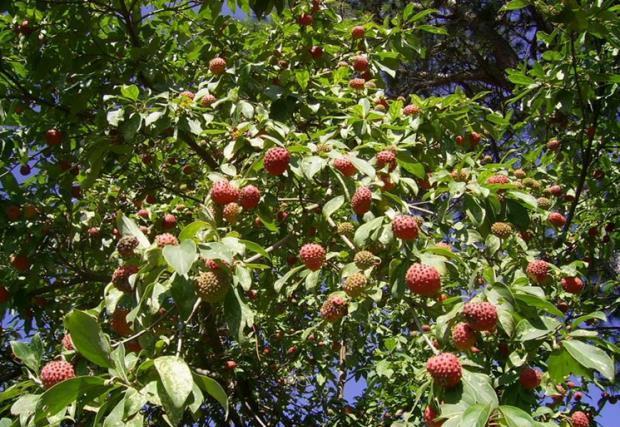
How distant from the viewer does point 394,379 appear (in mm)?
3867

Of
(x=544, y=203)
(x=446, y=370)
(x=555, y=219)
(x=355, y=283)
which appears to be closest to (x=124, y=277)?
(x=355, y=283)

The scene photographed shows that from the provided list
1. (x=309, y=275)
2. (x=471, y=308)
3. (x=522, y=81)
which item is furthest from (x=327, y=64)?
(x=471, y=308)

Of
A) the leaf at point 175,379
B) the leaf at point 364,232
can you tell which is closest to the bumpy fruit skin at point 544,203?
the leaf at point 364,232

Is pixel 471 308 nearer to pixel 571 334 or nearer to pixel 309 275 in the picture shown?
pixel 571 334

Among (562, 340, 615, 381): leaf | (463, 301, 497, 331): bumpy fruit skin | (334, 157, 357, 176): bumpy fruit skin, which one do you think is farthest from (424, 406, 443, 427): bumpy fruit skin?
(334, 157, 357, 176): bumpy fruit skin

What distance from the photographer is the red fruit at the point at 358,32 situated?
3797 mm

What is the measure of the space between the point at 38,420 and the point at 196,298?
0.53m

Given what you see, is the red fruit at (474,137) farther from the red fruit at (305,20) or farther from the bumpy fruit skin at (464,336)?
the bumpy fruit skin at (464,336)

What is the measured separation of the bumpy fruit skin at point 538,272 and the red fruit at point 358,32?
205 centimetres

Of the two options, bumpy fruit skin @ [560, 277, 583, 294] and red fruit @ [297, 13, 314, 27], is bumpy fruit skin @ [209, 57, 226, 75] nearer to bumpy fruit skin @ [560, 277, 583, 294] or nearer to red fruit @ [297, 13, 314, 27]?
red fruit @ [297, 13, 314, 27]

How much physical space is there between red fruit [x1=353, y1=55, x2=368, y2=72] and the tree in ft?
0.03

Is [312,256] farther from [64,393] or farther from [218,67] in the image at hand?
[218,67]

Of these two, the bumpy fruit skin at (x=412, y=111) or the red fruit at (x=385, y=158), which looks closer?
the red fruit at (x=385, y=158)

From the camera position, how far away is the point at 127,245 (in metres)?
1.92
